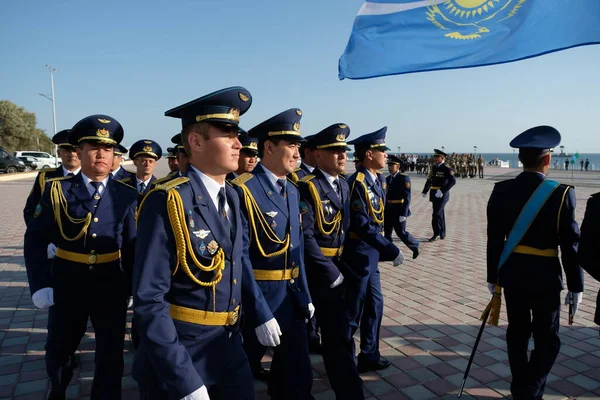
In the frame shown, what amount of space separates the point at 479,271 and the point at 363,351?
4228mm

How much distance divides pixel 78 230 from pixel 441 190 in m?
8.79

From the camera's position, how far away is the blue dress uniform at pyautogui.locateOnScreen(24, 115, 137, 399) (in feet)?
10.2

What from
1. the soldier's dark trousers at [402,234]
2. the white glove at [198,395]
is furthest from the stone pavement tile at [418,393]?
the white glove at [198,395]

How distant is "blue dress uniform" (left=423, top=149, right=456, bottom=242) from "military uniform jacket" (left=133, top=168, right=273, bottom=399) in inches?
338

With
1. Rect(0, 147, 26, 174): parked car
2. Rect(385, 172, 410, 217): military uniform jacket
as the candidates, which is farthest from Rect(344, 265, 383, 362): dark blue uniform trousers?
Rect(0, 147, 26, 174): parked car

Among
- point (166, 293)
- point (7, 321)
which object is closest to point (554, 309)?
point (166, 293)

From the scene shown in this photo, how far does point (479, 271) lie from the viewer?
742 centimetres

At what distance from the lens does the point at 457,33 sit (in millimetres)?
4035

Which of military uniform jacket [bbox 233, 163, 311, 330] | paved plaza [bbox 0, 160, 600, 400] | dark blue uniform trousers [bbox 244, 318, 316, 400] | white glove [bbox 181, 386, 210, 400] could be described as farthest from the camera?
paved plaza [bbox 0, 160, 600, 400]

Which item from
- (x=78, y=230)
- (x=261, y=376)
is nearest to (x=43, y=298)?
(x=78, y=230)

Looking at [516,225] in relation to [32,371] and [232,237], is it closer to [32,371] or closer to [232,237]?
[232,237]

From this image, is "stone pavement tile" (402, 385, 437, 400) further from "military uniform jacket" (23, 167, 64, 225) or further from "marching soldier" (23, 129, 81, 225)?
"military uniform jacket" (23, 167, 64, 225)

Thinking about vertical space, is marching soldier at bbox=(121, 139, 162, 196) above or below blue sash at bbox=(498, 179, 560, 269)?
above

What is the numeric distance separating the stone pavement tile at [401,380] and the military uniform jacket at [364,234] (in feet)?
3.06
